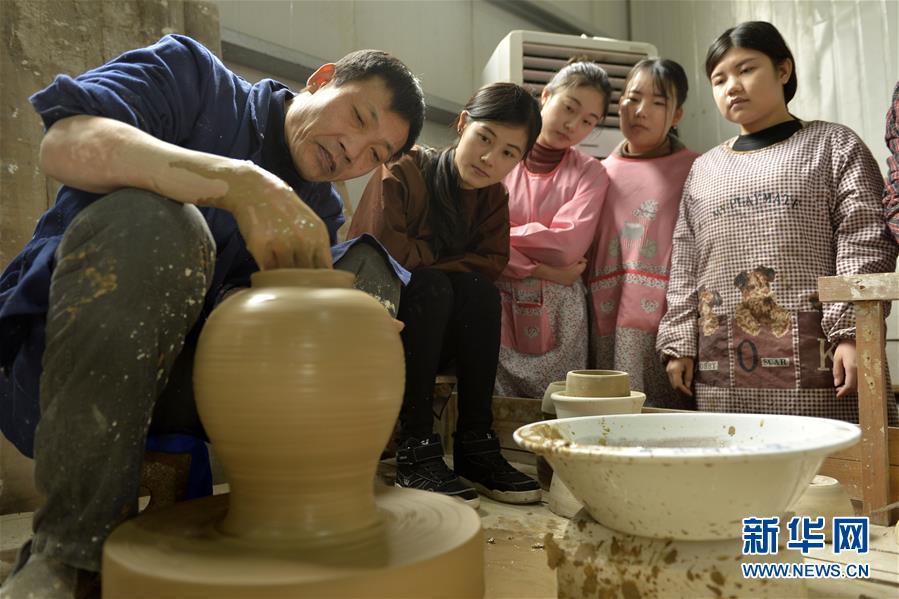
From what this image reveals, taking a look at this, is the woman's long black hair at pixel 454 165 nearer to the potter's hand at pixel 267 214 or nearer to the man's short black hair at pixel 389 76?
the man's short black hair at pixel 389 76

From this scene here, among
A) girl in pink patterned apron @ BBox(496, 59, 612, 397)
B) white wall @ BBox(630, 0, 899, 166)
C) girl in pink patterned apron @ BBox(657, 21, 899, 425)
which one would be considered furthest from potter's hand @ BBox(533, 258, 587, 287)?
white wall @ BBox(630, 0, 899, 166)

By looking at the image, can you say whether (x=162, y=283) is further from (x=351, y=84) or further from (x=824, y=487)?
(x=824, y=487)

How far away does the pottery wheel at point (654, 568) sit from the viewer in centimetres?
94

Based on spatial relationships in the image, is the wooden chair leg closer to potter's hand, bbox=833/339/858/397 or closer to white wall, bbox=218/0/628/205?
potter's hand, bbox=833/339/858/397

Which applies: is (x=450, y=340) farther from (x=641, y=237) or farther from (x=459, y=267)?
(x=641, y=237)

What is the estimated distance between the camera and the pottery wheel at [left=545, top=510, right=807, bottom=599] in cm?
94

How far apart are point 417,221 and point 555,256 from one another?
22.2 inches

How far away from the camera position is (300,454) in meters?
0.89

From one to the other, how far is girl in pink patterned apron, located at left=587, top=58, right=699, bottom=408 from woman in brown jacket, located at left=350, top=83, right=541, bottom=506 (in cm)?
48

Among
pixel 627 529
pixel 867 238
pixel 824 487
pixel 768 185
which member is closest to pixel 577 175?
pixel 768 185

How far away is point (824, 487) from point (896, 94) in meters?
1.20

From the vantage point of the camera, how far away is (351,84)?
1399 mm

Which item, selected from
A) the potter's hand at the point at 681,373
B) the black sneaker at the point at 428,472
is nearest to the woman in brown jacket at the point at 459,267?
the black sneaker at the point at 428,472

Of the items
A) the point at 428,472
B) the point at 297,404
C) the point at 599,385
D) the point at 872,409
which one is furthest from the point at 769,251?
the point at 297,404
